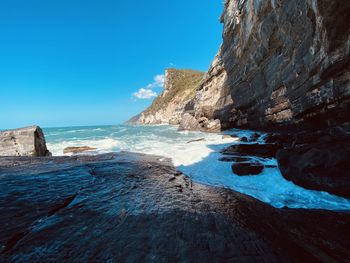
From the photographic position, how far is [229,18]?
96.7 ft

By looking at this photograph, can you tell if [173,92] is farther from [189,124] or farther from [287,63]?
[287,63]

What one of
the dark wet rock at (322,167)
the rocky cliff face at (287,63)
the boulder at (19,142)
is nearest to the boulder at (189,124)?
the rocky cliff face at (287,63)

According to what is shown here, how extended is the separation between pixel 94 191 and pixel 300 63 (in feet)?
43.9

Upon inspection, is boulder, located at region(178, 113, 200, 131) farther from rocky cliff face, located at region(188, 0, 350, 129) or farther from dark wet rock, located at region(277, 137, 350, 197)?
dark wet rock, located at region(277, 137, 350, 197)

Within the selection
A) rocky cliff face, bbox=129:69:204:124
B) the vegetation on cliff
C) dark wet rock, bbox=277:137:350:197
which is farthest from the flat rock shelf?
the vegetation on cliff

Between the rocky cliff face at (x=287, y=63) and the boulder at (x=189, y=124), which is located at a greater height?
the rocky cliff face at (x=287, y=63)

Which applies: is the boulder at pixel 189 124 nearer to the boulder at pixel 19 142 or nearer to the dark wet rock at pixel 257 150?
the dark wet rock at pixel 257 150

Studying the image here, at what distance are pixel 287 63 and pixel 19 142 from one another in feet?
62.0

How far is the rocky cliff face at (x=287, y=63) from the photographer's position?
328 inches

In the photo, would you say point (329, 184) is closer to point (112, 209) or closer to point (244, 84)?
point (112, 209)

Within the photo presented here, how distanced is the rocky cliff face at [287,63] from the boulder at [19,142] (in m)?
16.0

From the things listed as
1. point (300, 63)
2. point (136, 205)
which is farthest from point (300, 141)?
point (136, 205)

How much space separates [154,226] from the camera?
3643 millimetres

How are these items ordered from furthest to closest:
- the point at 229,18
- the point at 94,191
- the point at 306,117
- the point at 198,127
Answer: the point at 198,127
the point at 229,18
the point at 306,117
the point at 94,191
